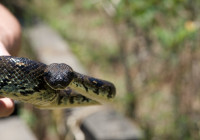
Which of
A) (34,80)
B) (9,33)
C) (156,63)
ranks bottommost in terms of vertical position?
(34,80)

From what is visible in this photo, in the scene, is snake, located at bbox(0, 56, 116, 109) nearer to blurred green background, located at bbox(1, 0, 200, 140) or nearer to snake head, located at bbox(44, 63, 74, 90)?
snake head, located at bbox(44, 63, 74, 90)

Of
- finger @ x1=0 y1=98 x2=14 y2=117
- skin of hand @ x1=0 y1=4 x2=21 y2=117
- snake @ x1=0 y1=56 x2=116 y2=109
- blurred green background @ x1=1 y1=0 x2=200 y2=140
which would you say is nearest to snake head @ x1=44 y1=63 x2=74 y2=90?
snake @ x1=0 y1=56 x2=116 y2=109

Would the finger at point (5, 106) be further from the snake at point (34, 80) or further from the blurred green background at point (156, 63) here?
the blurred green background at point (156, 63)

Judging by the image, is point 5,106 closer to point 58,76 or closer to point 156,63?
point 58,76

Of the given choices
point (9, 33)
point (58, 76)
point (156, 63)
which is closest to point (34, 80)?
point (58, 76)

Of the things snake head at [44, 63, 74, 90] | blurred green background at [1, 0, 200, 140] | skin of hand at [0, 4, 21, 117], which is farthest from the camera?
blurred green background at [1, 0, 200, 140]

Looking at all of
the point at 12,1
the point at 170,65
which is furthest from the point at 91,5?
the point at 12,1
